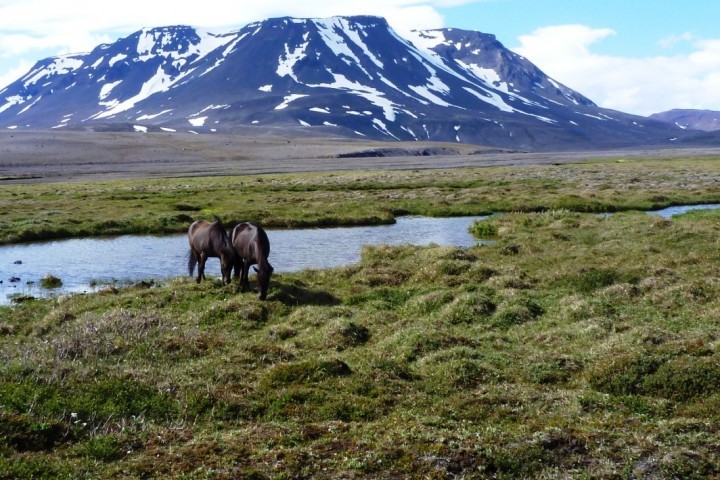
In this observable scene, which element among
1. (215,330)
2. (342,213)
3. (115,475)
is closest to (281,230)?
(342,213)

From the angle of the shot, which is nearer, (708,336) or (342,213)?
(708,336)

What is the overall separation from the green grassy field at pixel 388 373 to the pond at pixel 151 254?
4651 millimetres

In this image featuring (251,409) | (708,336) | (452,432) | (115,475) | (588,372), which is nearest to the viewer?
(115,475)

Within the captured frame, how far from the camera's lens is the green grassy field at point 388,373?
11227 millimetres

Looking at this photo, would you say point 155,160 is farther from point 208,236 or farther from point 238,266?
point 238,266

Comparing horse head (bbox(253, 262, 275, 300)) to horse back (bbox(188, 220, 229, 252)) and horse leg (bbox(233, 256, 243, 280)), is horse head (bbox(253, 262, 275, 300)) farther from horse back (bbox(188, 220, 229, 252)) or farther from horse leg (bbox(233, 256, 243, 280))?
horse back (bbox(188, 220, 229, 252))

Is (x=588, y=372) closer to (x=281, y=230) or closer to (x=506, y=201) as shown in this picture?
(x=281, y=230)

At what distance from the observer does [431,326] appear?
1956cm

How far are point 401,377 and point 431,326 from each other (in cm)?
390

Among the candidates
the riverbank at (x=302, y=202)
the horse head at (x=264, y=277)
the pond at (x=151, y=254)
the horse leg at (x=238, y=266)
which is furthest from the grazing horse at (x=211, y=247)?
the riverbank at (x=302, y=202)

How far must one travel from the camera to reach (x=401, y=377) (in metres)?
15.9

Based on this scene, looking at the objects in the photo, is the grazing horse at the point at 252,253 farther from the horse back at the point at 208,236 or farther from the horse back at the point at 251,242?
the horse back at the point at 208,236

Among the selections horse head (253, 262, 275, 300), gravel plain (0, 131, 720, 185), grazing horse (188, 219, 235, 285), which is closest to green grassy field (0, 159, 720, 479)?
horse head (253, 262, 275, 300)

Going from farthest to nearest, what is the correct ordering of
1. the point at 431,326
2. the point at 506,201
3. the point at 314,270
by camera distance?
the point at 506,201 → the point at 314,270 → the point at 431,326
